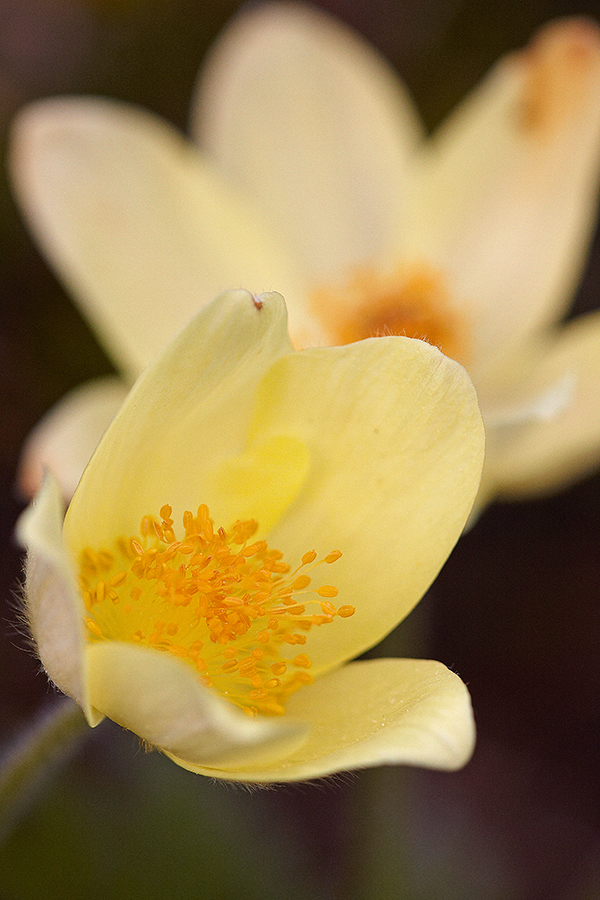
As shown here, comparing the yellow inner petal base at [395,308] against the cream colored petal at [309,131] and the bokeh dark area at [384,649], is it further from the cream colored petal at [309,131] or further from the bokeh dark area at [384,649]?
the bokeh dark area at [384,649]

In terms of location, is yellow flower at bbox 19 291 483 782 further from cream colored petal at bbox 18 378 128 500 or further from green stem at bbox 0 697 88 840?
cream colored petal at bbox 18 378 128 500

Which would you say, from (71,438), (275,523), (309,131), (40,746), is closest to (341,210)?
(309,131)

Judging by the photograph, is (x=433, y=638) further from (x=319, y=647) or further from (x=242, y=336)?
(x=242, y=336)

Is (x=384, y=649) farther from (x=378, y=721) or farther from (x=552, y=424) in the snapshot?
(x=378, y=721)

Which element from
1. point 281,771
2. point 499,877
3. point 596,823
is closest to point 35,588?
point 281,771

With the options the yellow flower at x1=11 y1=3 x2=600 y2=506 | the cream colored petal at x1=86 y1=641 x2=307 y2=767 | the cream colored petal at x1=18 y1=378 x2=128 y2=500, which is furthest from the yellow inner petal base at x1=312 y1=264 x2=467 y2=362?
the cream colored petal at x1=86 y1=641 x2=307 y2=767

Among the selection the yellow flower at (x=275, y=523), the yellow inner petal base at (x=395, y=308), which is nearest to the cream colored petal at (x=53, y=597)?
the yellow flower at (x=275, y=523)

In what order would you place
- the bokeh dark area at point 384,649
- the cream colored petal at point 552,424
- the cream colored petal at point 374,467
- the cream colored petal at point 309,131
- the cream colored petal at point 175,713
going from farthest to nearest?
the cream colored petal at point 309,131, the bokeh dark area at point 384,649, the cream colored petal at point 552,424, the cream colored petal at point 374,467, the cream colored petal at point 175,713
